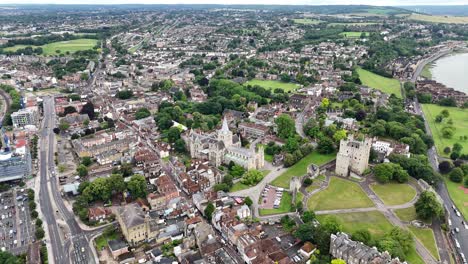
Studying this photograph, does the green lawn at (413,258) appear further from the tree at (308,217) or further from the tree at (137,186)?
the tree at (137,186)

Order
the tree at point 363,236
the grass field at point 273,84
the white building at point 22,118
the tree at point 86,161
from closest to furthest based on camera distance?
the tree at point 363,236 → the tree at point 86,161 → the white building at point 22,118 → the grass field at point 273,84

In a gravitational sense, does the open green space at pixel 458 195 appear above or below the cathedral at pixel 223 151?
below

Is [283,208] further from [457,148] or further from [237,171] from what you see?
[457,148]

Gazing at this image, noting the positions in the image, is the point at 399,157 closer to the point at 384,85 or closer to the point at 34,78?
the point at 384,85

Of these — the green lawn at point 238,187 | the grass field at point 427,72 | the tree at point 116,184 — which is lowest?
the grass field at point 427,72

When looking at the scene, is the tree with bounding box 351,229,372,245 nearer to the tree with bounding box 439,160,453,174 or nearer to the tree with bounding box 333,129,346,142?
the tree with bounding box 439,160,453,174

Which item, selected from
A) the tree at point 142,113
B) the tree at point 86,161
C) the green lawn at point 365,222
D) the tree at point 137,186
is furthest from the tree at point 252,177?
the tree at point 142,113

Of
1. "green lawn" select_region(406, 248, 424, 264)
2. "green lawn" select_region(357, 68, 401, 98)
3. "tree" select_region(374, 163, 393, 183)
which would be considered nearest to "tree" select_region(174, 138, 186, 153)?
"tree" select_region(374, 163, 393, 183)
